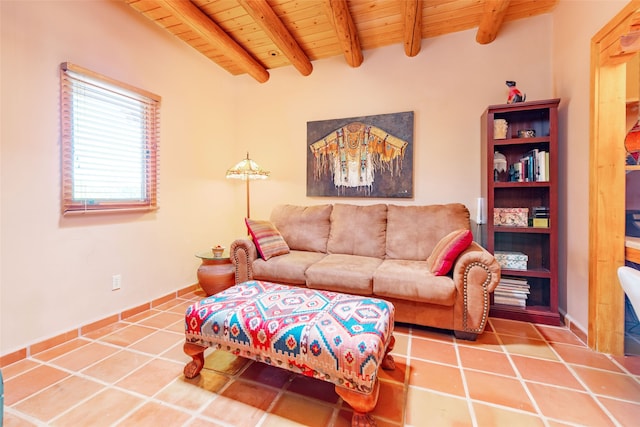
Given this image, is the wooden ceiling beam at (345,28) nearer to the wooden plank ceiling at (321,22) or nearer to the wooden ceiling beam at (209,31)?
the wooden plank ceiling at (321,22)

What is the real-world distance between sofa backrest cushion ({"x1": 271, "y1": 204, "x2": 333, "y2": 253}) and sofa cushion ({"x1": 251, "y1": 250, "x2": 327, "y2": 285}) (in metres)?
0.30

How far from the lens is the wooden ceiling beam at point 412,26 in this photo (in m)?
2.18

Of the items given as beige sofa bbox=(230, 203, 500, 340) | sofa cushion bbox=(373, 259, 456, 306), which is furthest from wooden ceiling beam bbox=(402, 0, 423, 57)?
sofa cushion bbox=(373, 259, 456, 306)

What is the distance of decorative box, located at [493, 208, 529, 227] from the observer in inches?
92.7

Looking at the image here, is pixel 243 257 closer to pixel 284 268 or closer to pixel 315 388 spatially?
pixel 284 268

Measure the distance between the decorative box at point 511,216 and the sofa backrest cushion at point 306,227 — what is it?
5.05 feet

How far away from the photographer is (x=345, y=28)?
2.44 metres

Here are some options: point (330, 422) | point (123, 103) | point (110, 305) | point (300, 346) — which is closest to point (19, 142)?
point (123, 103)

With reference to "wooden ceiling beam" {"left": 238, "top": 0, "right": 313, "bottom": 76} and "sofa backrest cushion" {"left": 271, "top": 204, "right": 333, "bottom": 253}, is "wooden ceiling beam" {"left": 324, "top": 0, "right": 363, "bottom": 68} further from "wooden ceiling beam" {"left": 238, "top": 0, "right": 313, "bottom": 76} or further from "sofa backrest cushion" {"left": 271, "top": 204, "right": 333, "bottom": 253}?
"sofa backrest cushion" {"left": 271, "top": 204, "right": 333, "bottom": 253}

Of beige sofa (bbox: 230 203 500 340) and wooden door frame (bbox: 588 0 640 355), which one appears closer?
wooden door frame (bbox: 588 0 640 355)

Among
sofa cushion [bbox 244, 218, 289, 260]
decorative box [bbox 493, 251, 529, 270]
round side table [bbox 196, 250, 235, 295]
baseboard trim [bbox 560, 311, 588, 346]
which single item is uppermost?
sofa cushion [bbox 244, 218, 289, 260]

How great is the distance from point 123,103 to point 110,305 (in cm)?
165

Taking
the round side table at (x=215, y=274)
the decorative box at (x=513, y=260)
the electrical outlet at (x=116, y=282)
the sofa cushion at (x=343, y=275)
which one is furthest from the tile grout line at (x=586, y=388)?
the electrical outlet at (x=116, y=282)

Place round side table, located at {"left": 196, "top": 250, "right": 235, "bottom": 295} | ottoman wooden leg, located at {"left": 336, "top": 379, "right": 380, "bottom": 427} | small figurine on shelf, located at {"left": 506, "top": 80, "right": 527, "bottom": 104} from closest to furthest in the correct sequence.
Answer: ottoman wooden leg, located at {"left": 336, "top": 379, "right": 380, "bottom": 427} < small figurine on shelf, located at {"left": 506, "top": 80, "right": 527, "bottom": 104} < round side table, located at {"left": 196, "top": 250, "right": 235, "bottom": 295}
